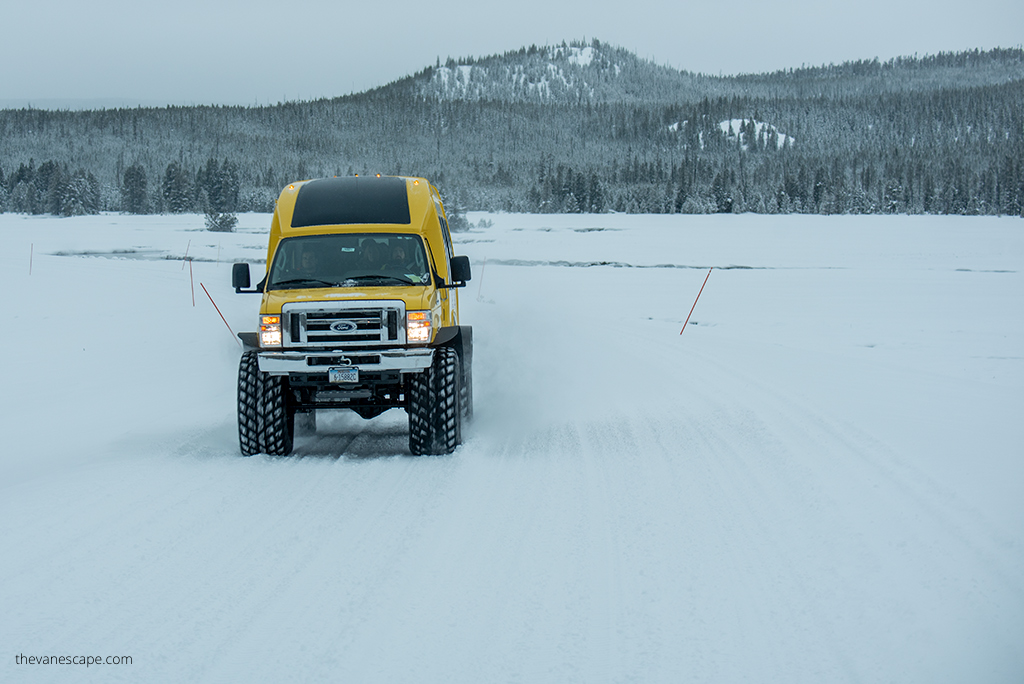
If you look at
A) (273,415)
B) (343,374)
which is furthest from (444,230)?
(273,415)

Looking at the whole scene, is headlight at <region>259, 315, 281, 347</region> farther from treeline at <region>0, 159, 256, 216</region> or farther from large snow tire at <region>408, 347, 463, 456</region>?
treeline at <region>0, 159, 256, 216</region>

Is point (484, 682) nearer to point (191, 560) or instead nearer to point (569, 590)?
point (569, 590)

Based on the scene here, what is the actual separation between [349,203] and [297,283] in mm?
1181

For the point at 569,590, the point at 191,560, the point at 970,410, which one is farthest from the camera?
the point at 970,410

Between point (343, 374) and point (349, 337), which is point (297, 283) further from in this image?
point (343, 374)

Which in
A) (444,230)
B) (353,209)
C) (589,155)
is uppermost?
(589,155)

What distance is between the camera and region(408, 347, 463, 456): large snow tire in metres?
8.21

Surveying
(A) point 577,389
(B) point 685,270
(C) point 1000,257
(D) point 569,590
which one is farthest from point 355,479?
(C) point 1000,257

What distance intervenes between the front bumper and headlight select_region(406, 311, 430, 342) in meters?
0.19

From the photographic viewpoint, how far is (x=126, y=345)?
1678 centimetres

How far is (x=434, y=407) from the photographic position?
27.0 feet

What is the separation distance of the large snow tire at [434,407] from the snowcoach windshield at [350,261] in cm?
102

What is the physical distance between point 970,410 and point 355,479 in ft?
23.6

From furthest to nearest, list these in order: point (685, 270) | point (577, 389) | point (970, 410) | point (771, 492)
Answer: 1. point (685, 270)
2. point (577, 389)
3. point (970, 410)
4. point (771, 492)
